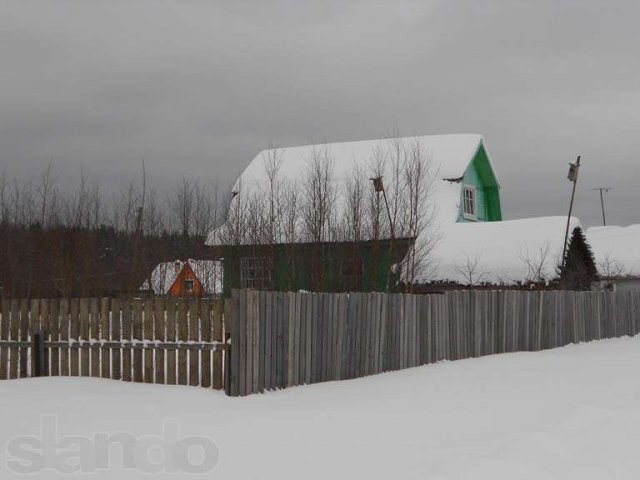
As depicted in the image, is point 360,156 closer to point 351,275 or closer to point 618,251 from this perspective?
point 351,275

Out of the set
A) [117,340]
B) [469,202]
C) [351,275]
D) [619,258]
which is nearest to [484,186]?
[469,202]

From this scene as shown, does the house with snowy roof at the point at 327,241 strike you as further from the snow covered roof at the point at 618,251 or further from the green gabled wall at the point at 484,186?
the snow covered roof at the point at 618,251

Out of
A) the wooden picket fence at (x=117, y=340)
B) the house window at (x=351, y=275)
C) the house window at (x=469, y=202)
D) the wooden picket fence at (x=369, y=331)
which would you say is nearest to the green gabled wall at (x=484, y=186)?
the house window at (x=469, y=202)

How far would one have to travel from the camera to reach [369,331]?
37.8ft

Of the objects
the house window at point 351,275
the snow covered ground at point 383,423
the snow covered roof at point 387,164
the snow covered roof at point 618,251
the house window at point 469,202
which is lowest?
the snow covered ground at point 383,423

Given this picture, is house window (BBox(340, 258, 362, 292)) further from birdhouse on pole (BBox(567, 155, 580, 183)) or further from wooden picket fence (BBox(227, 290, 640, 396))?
birdhouse on pole (BBox(567, 155, 580, 183))

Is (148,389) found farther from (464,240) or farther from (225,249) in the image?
(464,240)

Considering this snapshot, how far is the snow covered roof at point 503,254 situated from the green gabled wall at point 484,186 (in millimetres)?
5949

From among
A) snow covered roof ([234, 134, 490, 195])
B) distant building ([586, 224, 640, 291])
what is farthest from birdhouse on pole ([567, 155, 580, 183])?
distant building ([586, 224, 640, 291])

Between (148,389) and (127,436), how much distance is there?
2374 mm

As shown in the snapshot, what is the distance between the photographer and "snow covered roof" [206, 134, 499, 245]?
30.8 meters

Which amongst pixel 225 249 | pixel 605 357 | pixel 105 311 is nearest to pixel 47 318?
pixel 105 311

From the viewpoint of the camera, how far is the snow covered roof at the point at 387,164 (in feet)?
101

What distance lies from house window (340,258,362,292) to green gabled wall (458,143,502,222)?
12979 mm
